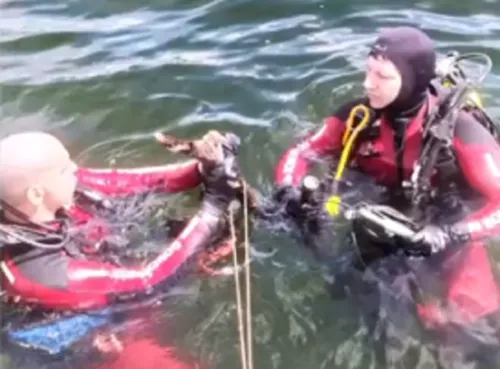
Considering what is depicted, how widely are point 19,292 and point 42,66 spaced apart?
3.55 m

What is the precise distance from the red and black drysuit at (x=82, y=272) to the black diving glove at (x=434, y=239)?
1017mm

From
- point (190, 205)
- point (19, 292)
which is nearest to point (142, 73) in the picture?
point (190, 205)

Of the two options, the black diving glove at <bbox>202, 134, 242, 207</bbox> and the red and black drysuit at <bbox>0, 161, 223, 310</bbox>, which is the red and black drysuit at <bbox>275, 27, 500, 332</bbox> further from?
the red and black drysuit at <bbox>0, 161, 223, 310</bbox>

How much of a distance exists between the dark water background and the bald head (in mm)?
1019

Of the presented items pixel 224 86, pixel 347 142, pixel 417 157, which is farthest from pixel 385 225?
pixel 224 86

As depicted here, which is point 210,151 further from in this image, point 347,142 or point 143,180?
point 347,142

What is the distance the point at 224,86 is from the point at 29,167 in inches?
123

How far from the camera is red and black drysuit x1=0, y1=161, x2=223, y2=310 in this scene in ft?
12.4

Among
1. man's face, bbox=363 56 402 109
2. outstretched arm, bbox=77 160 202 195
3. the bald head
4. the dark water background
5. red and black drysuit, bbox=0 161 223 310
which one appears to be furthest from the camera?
outstretched arm, bbox=77 160 202 195

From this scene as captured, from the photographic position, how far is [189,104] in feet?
21.1

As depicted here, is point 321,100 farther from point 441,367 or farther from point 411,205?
point 441,367

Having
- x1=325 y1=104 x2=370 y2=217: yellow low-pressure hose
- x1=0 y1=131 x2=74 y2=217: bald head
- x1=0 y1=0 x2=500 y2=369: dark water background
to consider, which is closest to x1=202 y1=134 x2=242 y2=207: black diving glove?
x1=0 y1=0 x2=500 y2=369: dark water background

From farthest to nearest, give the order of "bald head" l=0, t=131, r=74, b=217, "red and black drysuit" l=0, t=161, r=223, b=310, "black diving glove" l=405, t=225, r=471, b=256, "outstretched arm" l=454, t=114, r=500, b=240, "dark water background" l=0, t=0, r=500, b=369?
"dark water background" l=0, t=0, r=500, b=369, "outstretched arm" l=454, t=114, r=500, b=240, "black diving glove" l=405, t=225, r=471, b=256, "red and black drysuit" l=0, t=161, r=223, b=310, "bald head" l=0, t=131, r=74, b=217

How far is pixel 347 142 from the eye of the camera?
486cm
